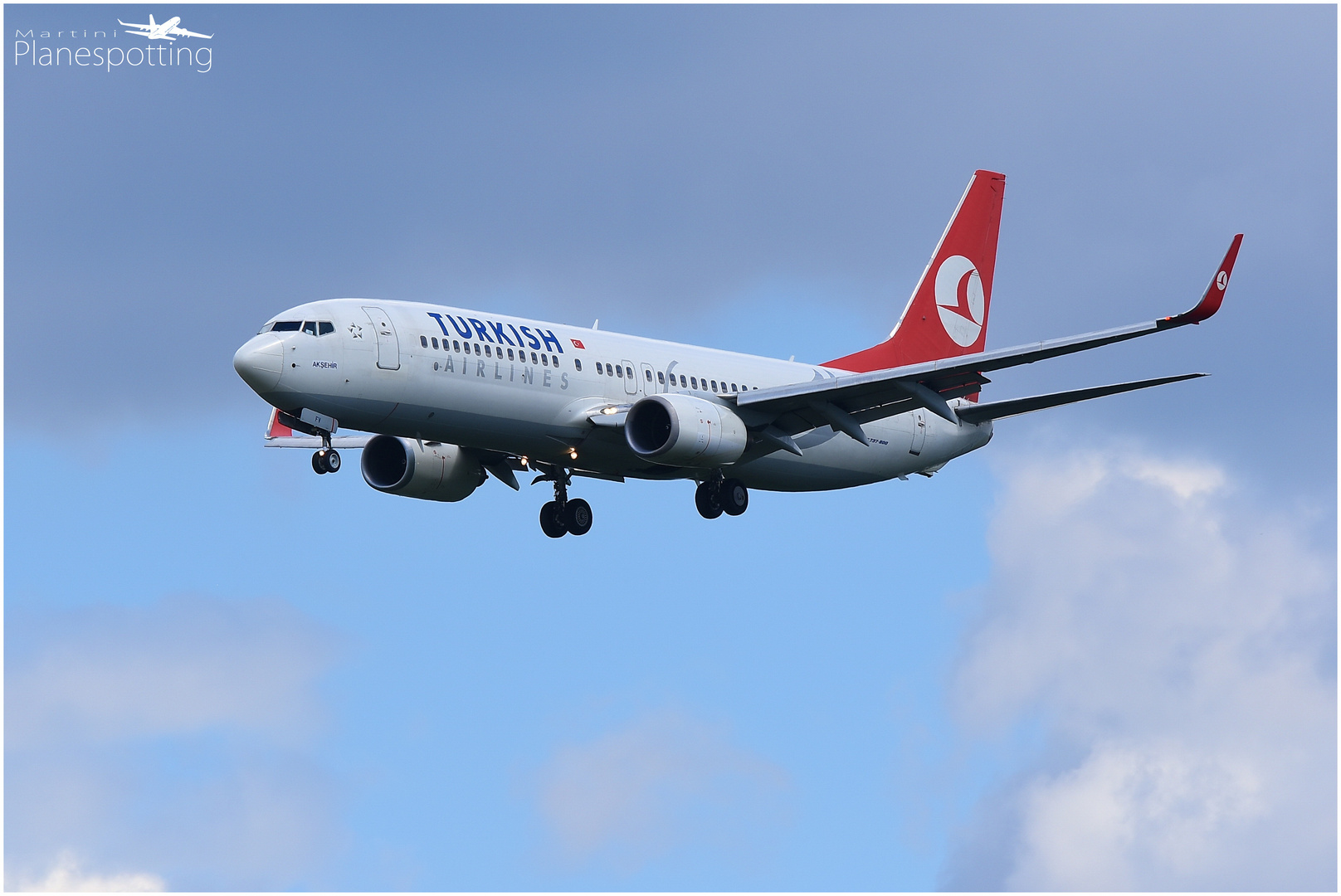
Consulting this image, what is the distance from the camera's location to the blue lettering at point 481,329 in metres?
52.0

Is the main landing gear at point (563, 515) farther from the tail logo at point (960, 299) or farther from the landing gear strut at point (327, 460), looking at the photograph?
the tail logo at point (960, 299)

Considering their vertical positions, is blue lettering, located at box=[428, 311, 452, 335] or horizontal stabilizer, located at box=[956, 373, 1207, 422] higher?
horizontal stabilizer, located at box=[956, 373, 1207, 422]

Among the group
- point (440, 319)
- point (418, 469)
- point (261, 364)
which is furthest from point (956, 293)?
point (261, 364)

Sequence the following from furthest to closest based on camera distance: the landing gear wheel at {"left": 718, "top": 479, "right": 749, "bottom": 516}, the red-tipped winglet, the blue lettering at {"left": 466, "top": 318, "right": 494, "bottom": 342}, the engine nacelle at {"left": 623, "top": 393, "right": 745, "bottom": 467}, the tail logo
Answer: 1. the tail logo
2. the landing gear wheel at {"left": 718, "top": 479, "right": 749, "bottom": 516}
3. the engine nacelle at {"left": 623, "top": 393, "right": 745, "bottom": 467}
4. the blue lettering at {"left": 466, "top": 318, "right": 494, "bottom": 342}
5. the red-tipped winglet

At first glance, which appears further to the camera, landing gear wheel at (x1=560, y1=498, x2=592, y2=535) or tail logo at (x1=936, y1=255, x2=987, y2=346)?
tail logo at (x1=936, y1=255, x2=987, y2=346)

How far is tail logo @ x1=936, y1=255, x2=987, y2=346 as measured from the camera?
221ft

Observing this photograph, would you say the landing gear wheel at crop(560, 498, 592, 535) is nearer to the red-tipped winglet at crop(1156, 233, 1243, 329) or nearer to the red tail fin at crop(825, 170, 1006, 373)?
the red tail fin at crop(825, 170, 1006, 373)

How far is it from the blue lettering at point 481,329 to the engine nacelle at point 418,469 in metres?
6.43

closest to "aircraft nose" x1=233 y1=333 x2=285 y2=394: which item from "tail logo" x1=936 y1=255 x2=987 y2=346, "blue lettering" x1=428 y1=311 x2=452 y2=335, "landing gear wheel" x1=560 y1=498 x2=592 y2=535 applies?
"blue lettering" x1=428 y1=311 x2=452 y2=335

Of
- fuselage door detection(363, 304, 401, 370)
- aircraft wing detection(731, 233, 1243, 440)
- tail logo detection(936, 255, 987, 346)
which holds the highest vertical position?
tail logo detection(936, 255, 987, 346)

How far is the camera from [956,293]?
67.8 m

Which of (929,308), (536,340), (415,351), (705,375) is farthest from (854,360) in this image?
(415,351)

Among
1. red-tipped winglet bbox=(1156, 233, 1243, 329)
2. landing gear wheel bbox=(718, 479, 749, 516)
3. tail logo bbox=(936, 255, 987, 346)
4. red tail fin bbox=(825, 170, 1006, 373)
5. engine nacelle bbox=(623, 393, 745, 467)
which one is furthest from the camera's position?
tail logo bbox=(936, 255, 987, 346)

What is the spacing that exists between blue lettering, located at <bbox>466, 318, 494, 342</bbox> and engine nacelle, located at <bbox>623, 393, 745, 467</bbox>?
14.0 feet
